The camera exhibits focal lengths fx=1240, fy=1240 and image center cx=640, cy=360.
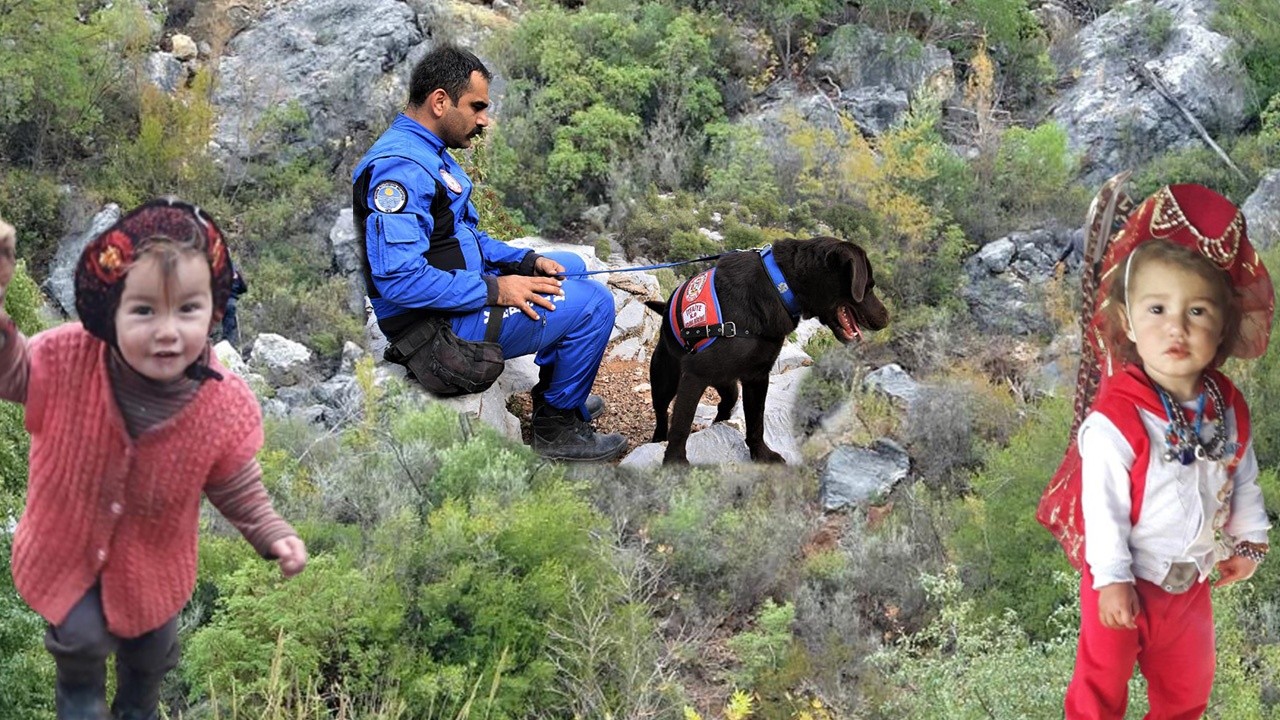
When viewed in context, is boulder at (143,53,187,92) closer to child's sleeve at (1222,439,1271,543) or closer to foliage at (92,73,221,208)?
foliage at (92,73,221,208)

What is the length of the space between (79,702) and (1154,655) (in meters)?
2.22

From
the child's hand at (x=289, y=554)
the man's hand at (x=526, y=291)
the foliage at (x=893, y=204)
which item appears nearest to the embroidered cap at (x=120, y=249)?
the child's hand at (x=289, y=554)

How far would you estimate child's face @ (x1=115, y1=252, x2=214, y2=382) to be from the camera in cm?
202

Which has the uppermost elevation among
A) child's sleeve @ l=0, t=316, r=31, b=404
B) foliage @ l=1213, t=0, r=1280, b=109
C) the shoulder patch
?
foliage @ l=1213, t=0, r=1280, b=109

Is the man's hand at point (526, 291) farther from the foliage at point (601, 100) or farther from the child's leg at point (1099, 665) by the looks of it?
the foliage at point (601, 100)

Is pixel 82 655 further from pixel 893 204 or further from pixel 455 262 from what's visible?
pixel 893 204

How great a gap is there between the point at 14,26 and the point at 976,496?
9535mm

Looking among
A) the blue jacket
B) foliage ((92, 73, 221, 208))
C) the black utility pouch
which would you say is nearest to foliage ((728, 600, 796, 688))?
the black utility pouch

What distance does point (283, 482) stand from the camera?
19.3 feet

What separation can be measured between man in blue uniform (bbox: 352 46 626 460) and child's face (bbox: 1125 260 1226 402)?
2843 mm

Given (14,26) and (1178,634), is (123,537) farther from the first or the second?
(14,26)

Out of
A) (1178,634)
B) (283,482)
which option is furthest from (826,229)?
(1178,634)

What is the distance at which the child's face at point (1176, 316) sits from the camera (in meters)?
2.56

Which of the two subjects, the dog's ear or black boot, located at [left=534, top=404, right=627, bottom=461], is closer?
the dog's ear
